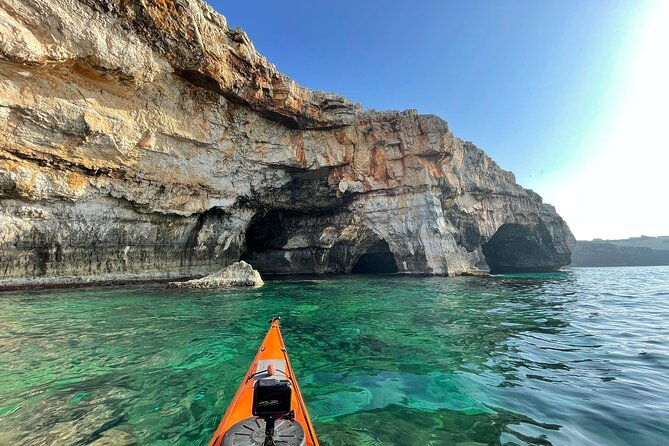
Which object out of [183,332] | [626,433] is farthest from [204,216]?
[626,433]

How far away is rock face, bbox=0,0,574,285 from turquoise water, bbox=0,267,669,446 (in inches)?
286

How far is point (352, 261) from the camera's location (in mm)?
33438

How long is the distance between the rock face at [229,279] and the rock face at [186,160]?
4.56 metres

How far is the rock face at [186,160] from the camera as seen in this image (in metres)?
13.6

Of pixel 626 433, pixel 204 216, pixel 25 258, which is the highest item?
pixel 204 216

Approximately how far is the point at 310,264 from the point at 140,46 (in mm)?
21853

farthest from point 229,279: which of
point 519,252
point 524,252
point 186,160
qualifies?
point 524,252

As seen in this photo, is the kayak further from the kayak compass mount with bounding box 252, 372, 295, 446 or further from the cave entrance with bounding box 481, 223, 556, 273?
the cave entrance with bounding box 481, 223, 556, 273

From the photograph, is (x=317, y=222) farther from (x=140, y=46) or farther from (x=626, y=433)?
(x=626, y=433)

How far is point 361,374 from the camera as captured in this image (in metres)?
5.63

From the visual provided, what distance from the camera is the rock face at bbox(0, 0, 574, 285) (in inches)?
535

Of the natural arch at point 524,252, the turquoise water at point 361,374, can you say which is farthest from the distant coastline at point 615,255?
the turquoise water at point 361,374

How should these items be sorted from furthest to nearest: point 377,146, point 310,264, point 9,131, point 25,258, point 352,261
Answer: point 352,261 → point 310,264 → point 377,146 → point 25,258 → point 9,131

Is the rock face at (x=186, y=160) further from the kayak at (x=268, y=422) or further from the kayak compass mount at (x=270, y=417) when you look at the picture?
the kayak compass mount at (x=270, y=417)
